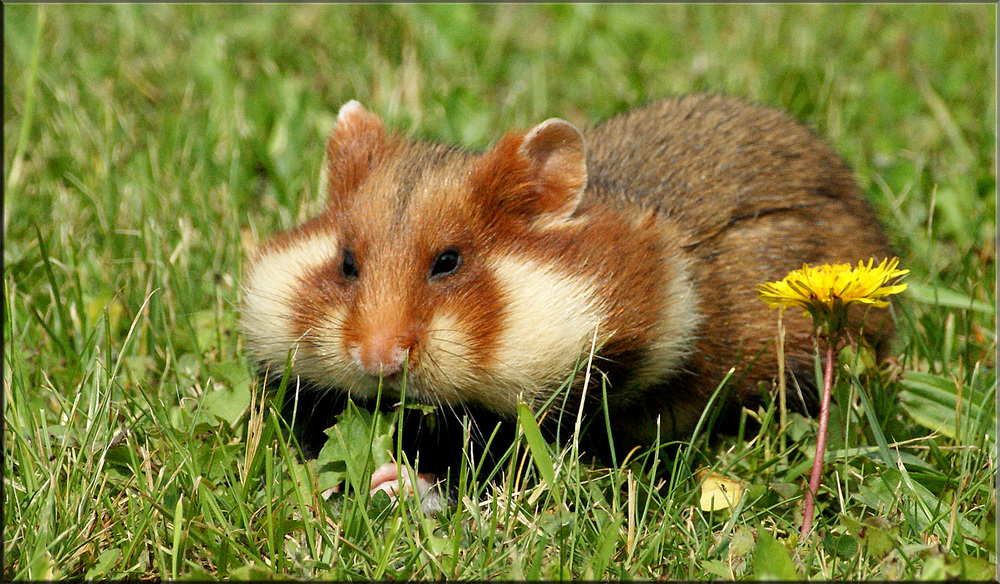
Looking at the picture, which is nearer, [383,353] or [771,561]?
[771,561]

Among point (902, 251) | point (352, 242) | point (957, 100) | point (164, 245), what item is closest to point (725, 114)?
point (902, 251)

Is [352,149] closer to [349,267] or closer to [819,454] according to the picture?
[349,267]

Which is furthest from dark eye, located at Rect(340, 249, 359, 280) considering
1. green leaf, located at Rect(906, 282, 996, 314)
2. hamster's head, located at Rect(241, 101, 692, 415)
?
green leaf, located at Rect(906, 282, 996, 314)

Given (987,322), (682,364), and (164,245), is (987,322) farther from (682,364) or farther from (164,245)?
(164,245)

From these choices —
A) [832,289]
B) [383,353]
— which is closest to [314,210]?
[383,353]

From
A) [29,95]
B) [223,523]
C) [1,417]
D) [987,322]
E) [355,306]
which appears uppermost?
[29,95]

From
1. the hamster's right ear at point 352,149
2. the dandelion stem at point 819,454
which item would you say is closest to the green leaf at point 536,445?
the dandelion stem at point 819,454

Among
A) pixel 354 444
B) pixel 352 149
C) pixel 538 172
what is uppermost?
pixel 352 149
